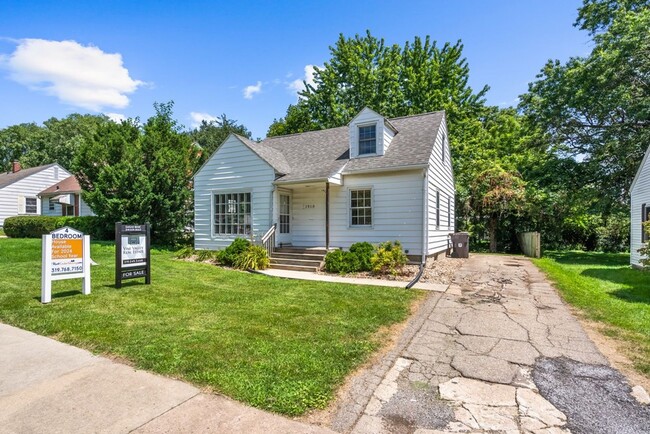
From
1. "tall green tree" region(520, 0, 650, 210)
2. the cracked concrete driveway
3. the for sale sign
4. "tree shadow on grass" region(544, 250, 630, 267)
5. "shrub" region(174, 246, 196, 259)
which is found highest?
"tall green tree" region(520, 0, 650, 210)

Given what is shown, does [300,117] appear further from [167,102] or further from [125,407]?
[125,407]

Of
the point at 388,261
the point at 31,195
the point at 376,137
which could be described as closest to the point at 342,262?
the point at 388,261

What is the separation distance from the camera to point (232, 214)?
13.7 meters

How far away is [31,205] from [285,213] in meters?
25.5

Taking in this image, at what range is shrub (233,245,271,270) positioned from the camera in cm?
1096

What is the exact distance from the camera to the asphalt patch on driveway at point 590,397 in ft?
9.07

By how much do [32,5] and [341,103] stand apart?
20744mm

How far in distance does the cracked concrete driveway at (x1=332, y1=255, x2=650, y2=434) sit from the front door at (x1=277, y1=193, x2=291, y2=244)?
7.77m

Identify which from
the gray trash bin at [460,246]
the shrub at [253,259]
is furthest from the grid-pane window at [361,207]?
the gray trash bin at [460,246]

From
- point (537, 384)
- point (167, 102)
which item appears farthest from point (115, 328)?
point (167, 102)

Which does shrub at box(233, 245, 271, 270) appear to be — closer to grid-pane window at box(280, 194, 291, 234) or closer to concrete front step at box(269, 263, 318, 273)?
concrete front step at box(269, 263, 318, 273)

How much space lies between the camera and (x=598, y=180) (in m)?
16.7

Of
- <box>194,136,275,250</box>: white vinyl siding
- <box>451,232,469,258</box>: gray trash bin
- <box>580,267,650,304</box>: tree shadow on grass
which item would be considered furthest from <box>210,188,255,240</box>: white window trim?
<box>580,267,650,304</box>: tree shadow on grass

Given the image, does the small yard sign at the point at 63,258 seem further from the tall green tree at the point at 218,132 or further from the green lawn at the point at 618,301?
the tall green tree at the point at 218,132
